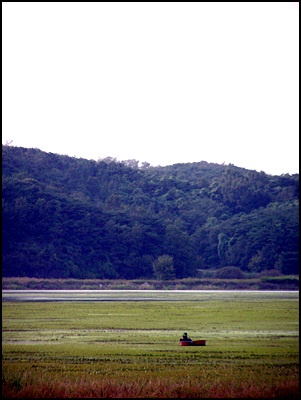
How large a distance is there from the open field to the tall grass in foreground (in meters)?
0.03

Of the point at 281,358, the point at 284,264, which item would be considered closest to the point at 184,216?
the point at 284,264

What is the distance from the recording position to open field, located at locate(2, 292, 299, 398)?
23953mm

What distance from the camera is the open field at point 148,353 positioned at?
24.0m

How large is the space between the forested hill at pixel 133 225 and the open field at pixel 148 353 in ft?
217

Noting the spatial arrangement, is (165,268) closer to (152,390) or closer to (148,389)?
(148,389)

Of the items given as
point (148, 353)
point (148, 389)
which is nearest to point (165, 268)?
point (148, 353)

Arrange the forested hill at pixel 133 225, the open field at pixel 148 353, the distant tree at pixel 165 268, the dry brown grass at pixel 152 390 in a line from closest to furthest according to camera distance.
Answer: the dry brown grass at pixel 152 390
the open field at pixel 148 353
the distant tree at pixel 165 268
the forested hill at pixel 133 225

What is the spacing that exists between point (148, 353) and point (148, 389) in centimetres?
920

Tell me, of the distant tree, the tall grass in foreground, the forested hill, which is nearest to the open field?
the tall grass in foreground

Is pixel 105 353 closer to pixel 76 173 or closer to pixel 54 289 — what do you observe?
pixel 54 289

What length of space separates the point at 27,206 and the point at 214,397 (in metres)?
108

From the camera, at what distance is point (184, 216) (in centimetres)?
15288

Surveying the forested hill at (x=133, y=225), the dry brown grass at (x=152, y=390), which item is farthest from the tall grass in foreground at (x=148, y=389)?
the forested hill at (x=133, y=225)

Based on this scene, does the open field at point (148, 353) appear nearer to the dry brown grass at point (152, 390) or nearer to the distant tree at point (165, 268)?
the dry brown grass at point (152, 390)
